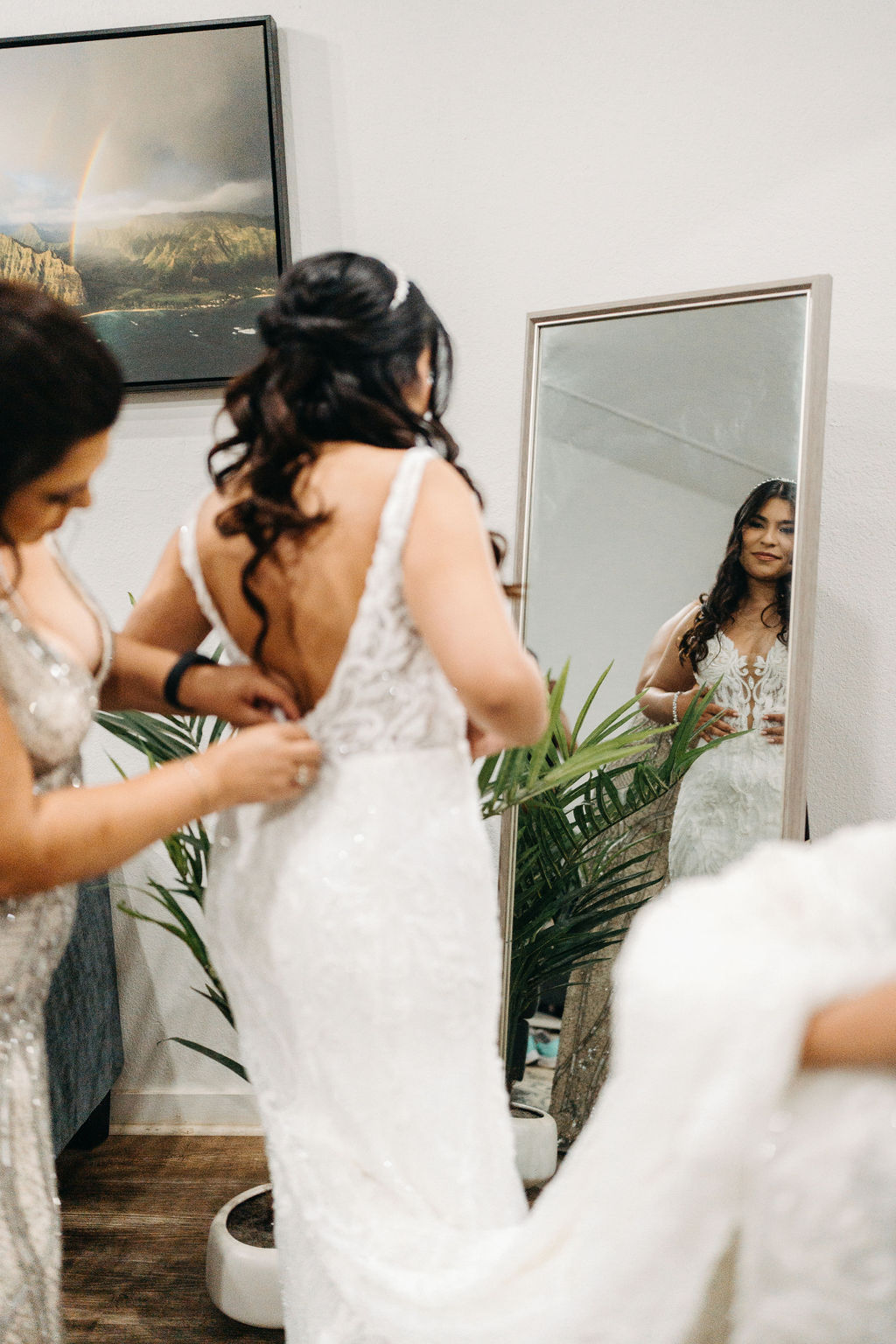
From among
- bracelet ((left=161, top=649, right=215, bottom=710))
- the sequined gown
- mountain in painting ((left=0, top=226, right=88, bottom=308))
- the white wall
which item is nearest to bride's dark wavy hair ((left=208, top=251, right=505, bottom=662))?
bracelet ((left=161, top=649, right=215, bottom=710))

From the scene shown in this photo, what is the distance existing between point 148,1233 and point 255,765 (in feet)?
5.30

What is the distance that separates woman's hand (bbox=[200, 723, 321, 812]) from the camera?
1.18 meters

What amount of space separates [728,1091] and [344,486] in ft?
2.35

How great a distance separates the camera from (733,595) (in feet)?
7.61

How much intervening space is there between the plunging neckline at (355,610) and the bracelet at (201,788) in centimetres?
14

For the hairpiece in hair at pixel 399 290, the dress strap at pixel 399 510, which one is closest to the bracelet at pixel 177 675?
the dress strap at pixel 399 510

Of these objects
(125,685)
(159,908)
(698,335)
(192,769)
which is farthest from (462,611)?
(159,908)

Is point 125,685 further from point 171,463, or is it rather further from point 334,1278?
point 171,463

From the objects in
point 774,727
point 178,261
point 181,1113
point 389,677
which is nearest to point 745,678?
point 774,727

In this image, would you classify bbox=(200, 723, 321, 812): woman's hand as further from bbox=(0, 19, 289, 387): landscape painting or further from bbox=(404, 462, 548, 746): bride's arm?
bbox=(0, 19, 289, 387): landscape painting

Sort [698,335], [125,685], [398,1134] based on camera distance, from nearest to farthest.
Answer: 1. [398,1134]
2. [125,685]
3. [698,335]

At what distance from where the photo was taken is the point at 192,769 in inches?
46.3

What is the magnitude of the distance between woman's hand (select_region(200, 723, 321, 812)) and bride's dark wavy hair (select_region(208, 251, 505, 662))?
0.45ft

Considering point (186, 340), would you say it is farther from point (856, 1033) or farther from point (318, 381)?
point (856, 1033)
